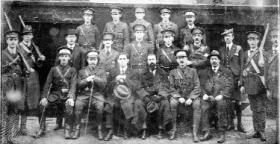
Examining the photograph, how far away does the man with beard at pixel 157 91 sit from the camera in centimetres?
558

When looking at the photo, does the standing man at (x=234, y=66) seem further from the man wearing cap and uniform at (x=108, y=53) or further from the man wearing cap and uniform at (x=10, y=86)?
the man wearing cap and uniform at (x=10, y=86)

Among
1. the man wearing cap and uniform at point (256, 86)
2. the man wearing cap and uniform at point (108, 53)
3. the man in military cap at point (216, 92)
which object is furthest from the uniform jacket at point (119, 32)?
the man wearing cap and uniform at point (256, 86)

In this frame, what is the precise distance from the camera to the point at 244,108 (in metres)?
6.21

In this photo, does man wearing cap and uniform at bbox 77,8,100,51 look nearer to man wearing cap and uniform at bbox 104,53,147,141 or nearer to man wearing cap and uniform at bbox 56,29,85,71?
man wearing cap and uniform at bbox 56,29,85,71

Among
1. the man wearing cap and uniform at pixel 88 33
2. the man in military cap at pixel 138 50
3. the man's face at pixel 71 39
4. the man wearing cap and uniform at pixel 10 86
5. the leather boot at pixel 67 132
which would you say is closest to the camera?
the leather boot at pixel 67 132

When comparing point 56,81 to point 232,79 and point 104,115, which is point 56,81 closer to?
point 104,115

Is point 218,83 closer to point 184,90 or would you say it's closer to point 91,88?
point 184,90

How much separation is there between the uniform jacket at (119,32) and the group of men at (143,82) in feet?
0.22

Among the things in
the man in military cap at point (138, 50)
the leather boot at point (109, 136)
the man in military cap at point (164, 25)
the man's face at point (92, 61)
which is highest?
the man in military cap at point (164, 25)

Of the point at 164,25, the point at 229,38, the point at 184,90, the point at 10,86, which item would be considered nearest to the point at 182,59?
the point at 184,90

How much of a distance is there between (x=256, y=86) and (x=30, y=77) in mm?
3058

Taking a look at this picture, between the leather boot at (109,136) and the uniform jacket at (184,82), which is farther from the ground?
the uniform jacket at (184,82)

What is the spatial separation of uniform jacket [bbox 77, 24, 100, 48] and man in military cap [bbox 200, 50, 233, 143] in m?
1.63

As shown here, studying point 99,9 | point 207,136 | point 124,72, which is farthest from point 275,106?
point 99,9
